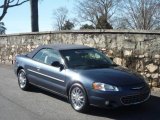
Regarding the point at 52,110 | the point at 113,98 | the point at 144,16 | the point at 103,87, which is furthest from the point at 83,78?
the point at 144,16

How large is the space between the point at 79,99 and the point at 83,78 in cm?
44

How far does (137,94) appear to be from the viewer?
8.02 metres

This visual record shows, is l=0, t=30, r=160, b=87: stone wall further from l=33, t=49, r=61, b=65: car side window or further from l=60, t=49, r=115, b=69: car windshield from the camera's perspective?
l=33, t=49, r=61, b=65: car side window

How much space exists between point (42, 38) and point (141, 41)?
6244mm

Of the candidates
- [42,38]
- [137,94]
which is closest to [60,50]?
[137,94]

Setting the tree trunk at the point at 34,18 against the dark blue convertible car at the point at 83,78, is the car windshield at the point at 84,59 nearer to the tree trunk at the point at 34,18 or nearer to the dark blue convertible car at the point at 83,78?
the dark blue convertible car at the point at 83,78

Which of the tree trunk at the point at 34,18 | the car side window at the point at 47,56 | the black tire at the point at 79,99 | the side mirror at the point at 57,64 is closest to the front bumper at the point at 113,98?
the black tire at the point at 79,99

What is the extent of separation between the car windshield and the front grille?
4.25 ft

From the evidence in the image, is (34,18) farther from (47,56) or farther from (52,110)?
(52,110)

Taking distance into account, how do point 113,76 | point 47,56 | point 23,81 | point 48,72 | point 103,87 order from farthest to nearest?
point 23,81
point 47,56
point 48,72
point 113,76
point 103,87

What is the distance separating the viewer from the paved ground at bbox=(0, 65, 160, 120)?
7902 millimetres

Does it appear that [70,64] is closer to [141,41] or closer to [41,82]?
[41,82]

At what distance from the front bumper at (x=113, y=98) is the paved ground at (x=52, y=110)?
0.26m

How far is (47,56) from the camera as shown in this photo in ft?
32.5
